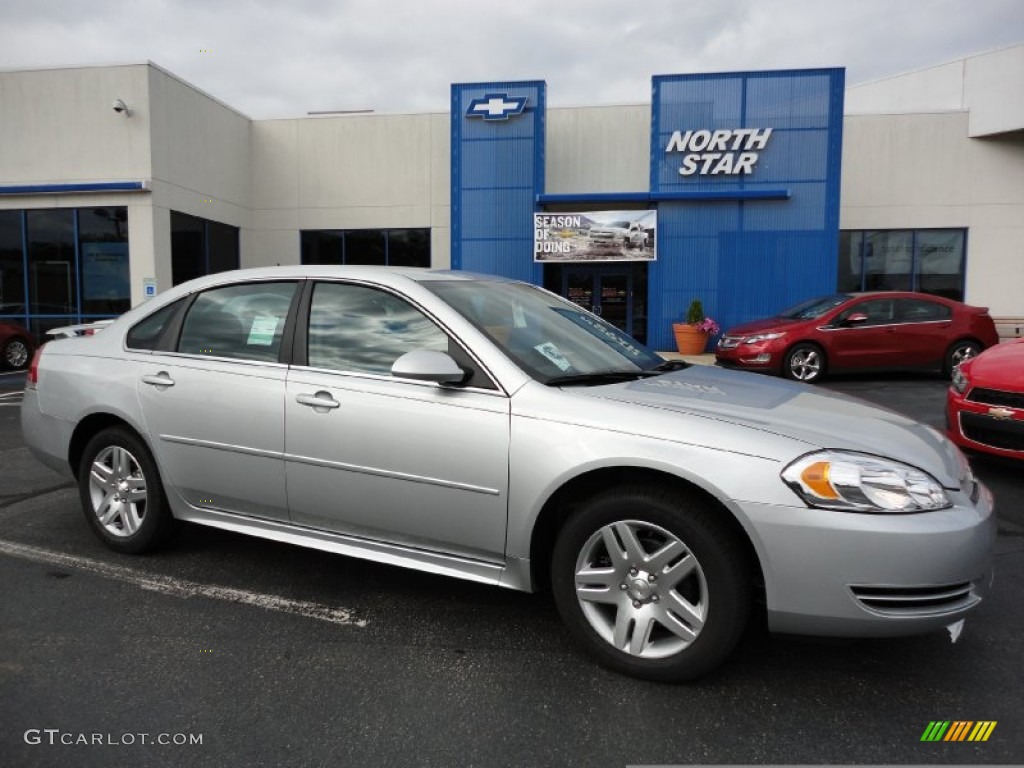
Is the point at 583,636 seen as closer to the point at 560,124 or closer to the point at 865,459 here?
the point at 865,459

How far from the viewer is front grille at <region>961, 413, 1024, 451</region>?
5.01 meters

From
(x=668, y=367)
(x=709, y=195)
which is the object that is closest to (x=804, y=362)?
(x=709, y=195)

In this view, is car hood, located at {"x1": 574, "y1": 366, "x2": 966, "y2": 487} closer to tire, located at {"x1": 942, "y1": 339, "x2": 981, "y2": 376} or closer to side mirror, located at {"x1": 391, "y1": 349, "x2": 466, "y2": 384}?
side mirror, located at {"x1": 391, "y1": 349, "x2": 466, "y2": 384}

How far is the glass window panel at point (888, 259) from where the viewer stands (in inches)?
739

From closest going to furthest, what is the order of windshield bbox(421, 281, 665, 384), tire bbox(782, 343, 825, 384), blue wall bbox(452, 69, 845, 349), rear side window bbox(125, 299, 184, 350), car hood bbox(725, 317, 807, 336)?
windshield bbox(421, 281, 665, 384)
rear side window bbox(125, 299, 184, 350)
tire bbox(782, 343, 825, 384)
car hood bbox(725, 317, 807, 336)
blue wall bbox(452, 69, 845, 349)

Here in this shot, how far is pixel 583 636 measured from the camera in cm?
279

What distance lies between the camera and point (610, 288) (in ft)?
62.9

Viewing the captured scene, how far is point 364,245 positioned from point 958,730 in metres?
18.9

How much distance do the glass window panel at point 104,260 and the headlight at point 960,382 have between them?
15.9 meters

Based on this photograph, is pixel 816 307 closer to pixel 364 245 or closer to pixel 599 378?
pixel 599 378

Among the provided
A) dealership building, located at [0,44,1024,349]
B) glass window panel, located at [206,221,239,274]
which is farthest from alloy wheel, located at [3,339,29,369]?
glass window panel, located at [206,221,239,274]

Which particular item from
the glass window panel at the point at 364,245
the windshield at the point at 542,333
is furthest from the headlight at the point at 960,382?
the glass window panel at the point at 364,245

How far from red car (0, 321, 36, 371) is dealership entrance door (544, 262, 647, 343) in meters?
11.3

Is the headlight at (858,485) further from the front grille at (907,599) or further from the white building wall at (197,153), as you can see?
the white building wall at (197,153)
